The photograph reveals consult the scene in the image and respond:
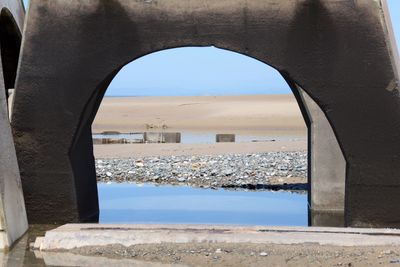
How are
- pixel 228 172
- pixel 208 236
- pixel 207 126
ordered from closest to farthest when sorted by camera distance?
pixel 208 236
pixel 228 172
pixel 207 126

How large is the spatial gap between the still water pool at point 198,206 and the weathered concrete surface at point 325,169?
0.40 meters

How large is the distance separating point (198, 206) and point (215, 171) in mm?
5466

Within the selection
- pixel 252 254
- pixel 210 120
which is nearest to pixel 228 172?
pixel 252 254

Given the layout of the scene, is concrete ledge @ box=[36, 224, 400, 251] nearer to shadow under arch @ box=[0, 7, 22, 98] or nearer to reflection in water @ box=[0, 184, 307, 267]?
reflection in water @ box=[0, 184, 307, 267]

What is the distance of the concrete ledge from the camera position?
9.32m

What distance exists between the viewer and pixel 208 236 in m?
9.44

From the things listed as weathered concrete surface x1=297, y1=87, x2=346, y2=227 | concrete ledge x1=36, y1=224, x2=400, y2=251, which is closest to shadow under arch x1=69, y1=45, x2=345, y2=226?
weathered concrete surface x1=297, y1=87, x2=346, y2=227

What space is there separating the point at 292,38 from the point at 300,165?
10574 mm

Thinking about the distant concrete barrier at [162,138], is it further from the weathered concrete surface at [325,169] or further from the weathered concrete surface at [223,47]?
the weathered concrete surface at [223,47]

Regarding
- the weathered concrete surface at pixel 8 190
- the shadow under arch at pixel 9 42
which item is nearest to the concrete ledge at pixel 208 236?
the weathered concrete surface at pixel 8 190

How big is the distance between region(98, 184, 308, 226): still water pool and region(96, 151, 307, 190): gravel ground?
1.09 m

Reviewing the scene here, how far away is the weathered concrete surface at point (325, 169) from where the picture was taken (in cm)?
1384

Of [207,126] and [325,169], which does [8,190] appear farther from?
[207,126]

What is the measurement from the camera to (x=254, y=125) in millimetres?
49281
